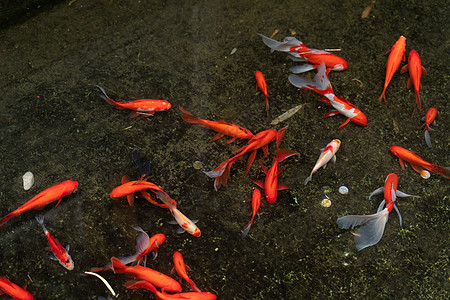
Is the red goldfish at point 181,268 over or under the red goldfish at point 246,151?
under

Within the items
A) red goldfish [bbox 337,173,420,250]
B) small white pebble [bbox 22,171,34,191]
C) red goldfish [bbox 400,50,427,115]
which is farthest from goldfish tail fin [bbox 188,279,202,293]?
red goldfish [bbox 400,50,427,115]

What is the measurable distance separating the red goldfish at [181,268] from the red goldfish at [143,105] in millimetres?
966

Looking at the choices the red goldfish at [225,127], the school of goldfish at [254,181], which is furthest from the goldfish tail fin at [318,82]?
the red goldfish at [225,127]

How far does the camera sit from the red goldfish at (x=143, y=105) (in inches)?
105

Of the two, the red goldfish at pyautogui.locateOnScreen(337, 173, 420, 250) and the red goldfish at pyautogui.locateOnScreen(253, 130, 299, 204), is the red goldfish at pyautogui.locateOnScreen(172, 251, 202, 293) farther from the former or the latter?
the red goldfish at pyautogui.locateOnScreen(337, 173, 420, 250)

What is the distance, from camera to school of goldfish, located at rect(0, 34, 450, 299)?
205 cm

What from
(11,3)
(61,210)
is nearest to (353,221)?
(61,210)

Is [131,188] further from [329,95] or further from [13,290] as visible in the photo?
[329,95]

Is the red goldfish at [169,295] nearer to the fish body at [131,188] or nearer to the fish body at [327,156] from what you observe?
the fish body at [131,188]

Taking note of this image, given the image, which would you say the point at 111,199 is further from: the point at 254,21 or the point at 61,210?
the point at 254,21

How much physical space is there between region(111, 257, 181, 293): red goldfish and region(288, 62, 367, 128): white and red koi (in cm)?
139

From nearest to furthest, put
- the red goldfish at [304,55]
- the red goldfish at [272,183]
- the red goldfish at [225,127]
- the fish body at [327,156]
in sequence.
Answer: the red goldfish at [272,183], the fish body at [327,156], the red goldfish at [225,127], the red goldfish at [304,55]

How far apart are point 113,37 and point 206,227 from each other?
1651 millimetres

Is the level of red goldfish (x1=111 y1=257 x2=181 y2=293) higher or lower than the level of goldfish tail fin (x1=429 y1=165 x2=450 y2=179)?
higher
